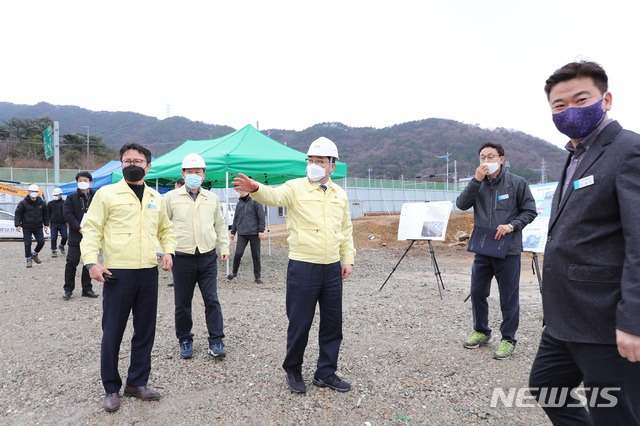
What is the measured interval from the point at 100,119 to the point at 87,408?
113 meters

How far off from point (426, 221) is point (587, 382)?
5.63 metres

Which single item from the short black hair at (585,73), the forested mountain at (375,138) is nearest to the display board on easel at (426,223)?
the short black hair at (585,73)

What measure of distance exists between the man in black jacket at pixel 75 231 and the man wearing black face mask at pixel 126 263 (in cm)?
418

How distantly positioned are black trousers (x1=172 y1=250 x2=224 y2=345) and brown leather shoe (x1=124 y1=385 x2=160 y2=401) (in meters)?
0.88

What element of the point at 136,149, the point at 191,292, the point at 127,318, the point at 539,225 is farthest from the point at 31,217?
the point at 539,225

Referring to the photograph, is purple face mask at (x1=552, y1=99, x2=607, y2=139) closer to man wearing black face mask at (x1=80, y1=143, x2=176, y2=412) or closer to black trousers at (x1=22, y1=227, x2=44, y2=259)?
man wearing black face mask at (x1=80, y1=143, x2=176, y2=412)

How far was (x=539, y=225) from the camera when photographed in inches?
245

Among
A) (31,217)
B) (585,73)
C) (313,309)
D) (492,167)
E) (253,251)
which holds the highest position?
(585,73)

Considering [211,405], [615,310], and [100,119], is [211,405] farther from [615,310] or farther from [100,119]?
[100,119]

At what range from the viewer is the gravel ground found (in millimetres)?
2963

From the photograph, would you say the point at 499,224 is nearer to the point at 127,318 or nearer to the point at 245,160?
the point at 127,318

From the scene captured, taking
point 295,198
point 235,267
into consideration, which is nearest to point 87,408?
point 295,198

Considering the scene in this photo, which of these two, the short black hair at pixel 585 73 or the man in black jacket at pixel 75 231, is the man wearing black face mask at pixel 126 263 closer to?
the short black hair at pixel 585 73

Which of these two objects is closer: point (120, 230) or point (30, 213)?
point (120, 230)
